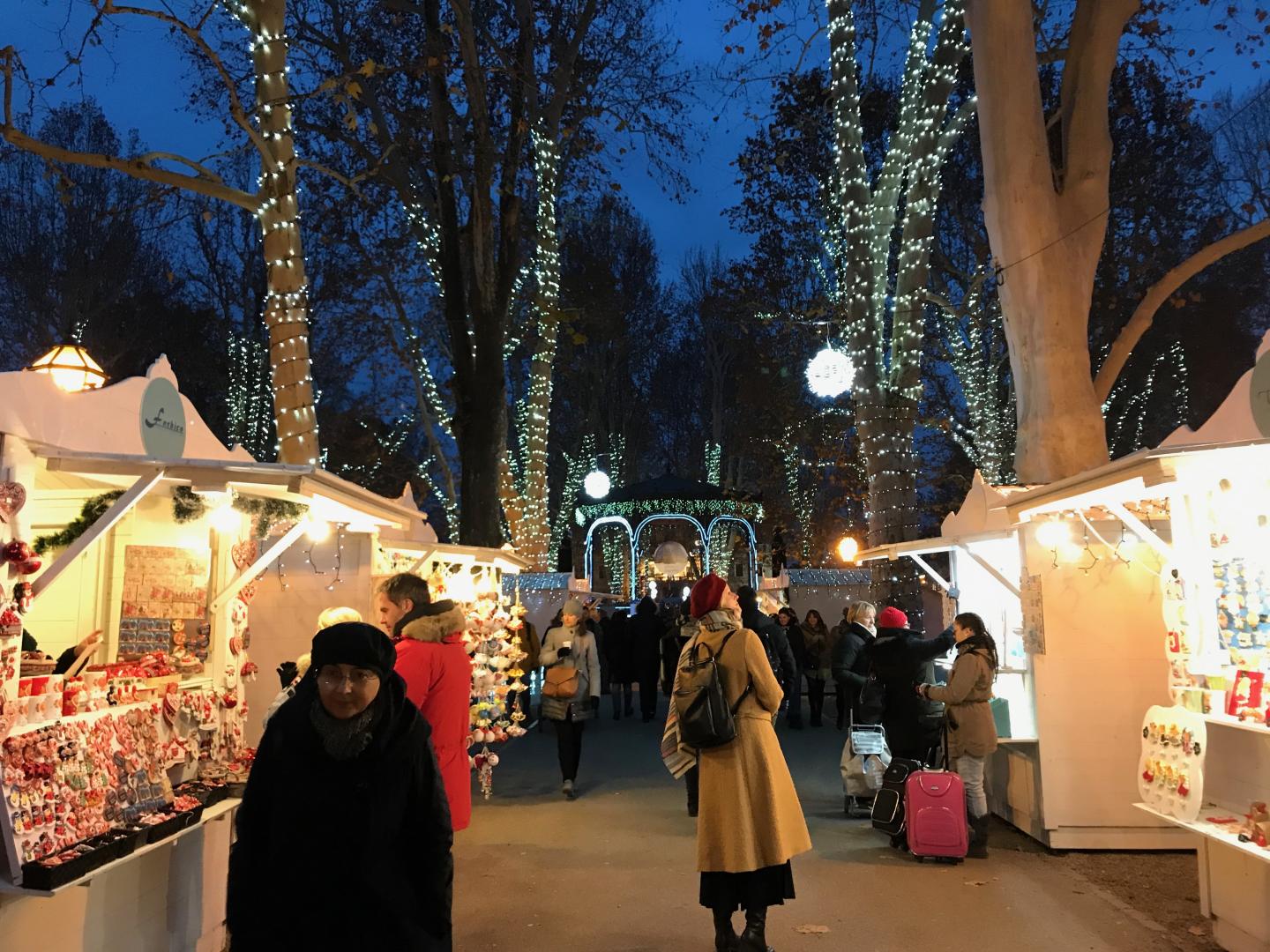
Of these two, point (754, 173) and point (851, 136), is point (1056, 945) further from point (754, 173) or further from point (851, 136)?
point (754, 173)

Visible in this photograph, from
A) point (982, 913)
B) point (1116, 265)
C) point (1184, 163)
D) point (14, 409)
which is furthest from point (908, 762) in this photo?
point (1184, 163)

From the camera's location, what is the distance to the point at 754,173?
69.7ft

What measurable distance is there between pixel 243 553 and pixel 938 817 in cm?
488

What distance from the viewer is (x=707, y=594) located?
207 inches

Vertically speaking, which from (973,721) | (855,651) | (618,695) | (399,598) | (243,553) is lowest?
(618,695)

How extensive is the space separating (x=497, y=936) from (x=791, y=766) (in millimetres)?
6051

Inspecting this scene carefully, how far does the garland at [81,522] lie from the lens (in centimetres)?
532

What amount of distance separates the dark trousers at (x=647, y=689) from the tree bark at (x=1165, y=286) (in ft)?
26.3

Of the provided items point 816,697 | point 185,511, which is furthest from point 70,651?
point 816,697

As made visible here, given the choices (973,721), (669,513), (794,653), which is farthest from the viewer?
(669,513)

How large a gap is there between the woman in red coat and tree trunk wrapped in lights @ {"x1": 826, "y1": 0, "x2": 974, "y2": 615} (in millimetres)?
8959

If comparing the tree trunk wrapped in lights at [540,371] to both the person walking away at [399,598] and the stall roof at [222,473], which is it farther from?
the person walking away at [399,598]

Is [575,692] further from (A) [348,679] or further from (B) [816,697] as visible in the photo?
(A) [348,679]

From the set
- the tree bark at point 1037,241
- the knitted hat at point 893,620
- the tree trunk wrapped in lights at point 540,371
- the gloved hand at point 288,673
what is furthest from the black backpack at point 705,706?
the tree trunk wrapped in lights at point 540,371
